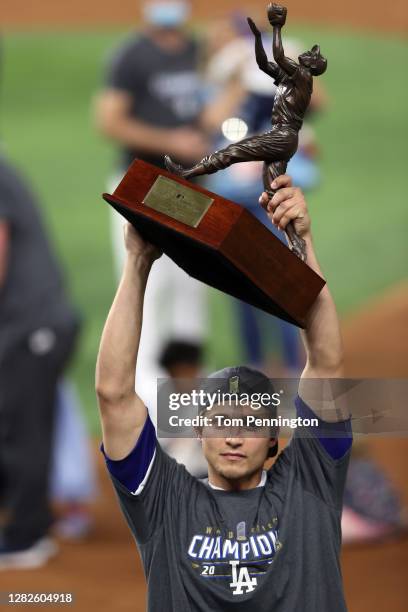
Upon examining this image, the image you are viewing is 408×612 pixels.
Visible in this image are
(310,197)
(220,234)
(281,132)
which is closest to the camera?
(220,234)

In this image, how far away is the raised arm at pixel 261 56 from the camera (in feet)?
7.22

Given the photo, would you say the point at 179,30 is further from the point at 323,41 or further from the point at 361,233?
the point at 323,41

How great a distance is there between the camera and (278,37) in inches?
88.6

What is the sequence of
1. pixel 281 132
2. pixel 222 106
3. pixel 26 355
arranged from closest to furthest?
pixel 281 132 < pixel 26 355 < pixel 222 106

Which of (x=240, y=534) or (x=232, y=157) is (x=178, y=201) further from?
(x=240, y=534)

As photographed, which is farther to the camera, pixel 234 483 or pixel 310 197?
pixel 310 197

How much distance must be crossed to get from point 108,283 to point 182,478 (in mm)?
7544

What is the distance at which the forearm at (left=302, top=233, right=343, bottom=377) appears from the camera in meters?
2.36

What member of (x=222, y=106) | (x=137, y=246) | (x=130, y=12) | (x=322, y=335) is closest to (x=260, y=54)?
(x=137, y=246)

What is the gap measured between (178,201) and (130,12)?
591 inches

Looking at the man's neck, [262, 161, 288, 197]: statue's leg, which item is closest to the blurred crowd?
the man's neck

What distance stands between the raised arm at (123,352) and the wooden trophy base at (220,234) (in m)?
0.08

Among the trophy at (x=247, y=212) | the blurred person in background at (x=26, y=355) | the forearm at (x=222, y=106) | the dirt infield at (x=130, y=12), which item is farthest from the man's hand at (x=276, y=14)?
the dirt infield at (x=130, y=12)

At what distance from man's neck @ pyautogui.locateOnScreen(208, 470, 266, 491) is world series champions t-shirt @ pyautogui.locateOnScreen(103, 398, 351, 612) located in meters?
0.01
